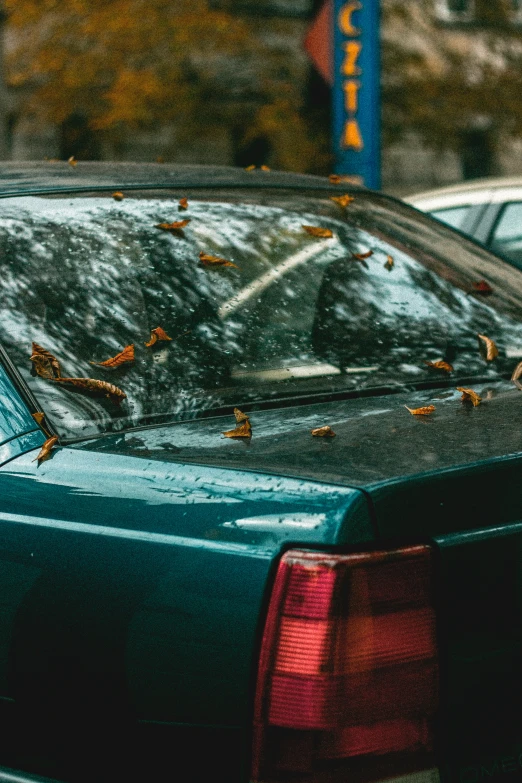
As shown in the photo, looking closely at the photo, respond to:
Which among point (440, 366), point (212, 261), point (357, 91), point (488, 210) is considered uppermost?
point (357, 91)

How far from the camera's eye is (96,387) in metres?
2.46

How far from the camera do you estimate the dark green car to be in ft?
5.89

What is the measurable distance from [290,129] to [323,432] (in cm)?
1415

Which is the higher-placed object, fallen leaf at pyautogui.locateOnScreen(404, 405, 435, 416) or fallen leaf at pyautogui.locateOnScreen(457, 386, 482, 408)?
fallen leaf at pyautogui.locateOnScreen(404, 405, 435, 416)

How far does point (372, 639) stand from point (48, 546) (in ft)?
1.91

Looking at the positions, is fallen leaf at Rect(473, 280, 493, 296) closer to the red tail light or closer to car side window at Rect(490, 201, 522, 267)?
the red tail light

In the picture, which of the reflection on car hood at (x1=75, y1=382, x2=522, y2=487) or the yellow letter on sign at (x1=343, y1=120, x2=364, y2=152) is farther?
the yellow letter on sign at (x1=343, y1=120, x2=364, y2=152)

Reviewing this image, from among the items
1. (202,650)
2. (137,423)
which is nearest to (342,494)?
(202,650)

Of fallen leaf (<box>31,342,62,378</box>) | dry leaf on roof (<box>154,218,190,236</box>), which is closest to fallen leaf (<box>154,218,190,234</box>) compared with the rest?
dry leaf on roof (<box>154,218,190,236</box>)

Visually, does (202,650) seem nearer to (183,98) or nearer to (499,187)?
(499,187)

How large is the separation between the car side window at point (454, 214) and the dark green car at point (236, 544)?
15.1 ft

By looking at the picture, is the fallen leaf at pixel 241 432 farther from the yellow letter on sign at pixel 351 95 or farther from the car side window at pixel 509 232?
the yellow letter on sign at pixel 351 95

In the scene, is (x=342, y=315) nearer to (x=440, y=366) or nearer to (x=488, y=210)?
(x=440, y=366)

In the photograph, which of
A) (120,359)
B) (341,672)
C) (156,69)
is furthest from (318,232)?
(156,69)
